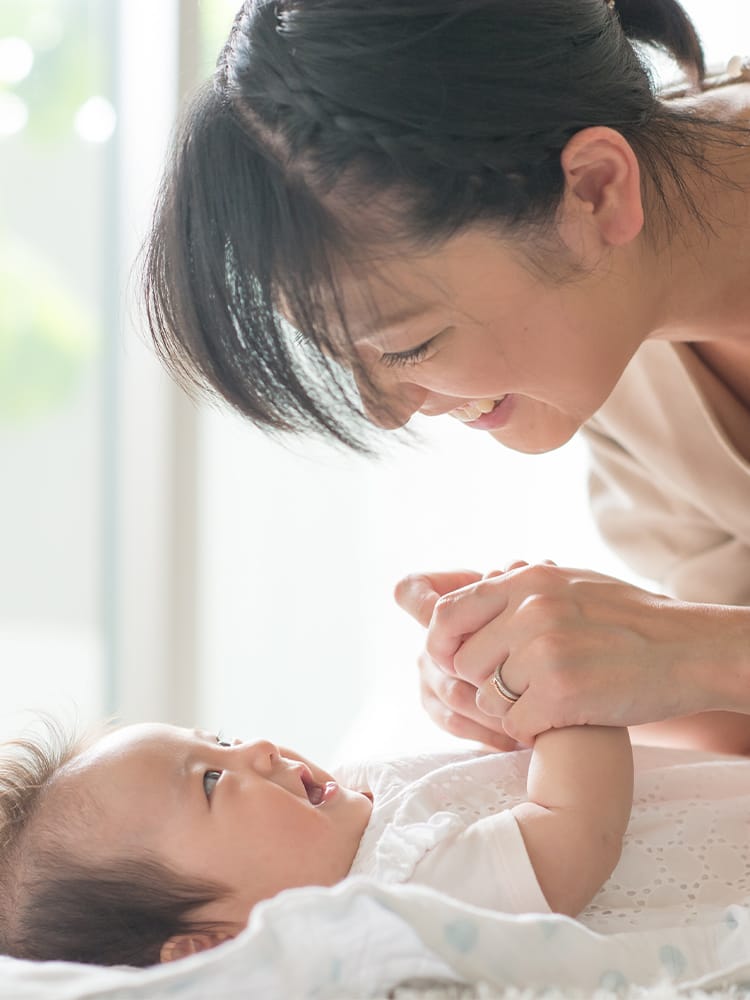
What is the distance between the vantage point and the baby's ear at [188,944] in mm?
977

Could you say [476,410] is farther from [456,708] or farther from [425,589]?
[456,708]

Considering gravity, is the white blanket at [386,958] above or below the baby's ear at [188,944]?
above

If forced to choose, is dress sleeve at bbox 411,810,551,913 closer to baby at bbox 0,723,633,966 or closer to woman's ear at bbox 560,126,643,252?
baby at bbox 0,723,633,966

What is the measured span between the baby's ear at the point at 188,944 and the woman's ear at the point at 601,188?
688 millimetres

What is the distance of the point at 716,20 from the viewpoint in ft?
7.86

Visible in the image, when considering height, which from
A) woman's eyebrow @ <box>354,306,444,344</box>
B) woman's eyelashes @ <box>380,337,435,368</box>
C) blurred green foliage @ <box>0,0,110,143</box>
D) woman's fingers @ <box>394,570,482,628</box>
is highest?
blurred green foliage @ <box>0,0,110,143</box>

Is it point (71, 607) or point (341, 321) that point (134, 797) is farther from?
point (71, 607)

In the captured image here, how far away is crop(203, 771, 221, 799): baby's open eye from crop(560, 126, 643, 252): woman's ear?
1.92 feet

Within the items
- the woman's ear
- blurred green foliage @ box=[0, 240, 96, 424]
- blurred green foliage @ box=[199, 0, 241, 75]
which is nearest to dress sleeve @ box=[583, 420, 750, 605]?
the woman's ear

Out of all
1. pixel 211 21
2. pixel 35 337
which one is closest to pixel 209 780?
pixel 35 337

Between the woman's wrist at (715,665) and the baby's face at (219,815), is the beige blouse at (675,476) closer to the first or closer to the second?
the woman's wrist at (715,665)

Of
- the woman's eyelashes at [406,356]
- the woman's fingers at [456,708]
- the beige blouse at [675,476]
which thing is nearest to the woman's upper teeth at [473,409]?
the woman's eyelashes at [406,356]

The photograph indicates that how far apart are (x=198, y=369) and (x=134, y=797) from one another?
38 centimetres

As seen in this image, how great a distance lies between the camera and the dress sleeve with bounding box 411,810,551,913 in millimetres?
957
